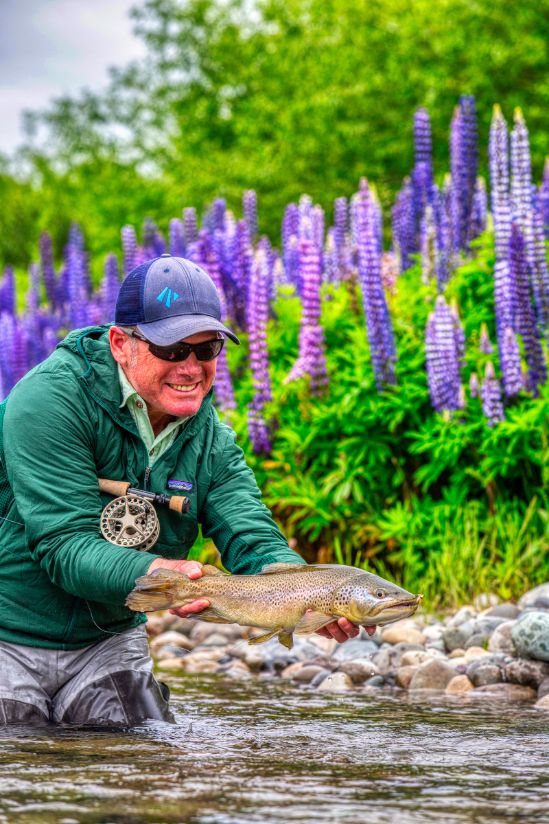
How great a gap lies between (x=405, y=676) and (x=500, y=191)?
4024 mm

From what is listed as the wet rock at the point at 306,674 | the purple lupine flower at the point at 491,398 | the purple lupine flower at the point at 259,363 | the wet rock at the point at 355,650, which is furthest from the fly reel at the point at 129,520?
the purple lupine flower at the point at 259,363

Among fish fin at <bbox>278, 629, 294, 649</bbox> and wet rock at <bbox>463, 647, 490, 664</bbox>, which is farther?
wet rock at <bbox>463, 647, 490, 664</bbox>

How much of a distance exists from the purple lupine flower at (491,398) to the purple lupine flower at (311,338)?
1.50 m

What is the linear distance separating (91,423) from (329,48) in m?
25.0

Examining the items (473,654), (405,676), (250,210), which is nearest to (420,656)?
(473,654)

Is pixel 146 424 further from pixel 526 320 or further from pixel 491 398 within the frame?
pixel 526 320

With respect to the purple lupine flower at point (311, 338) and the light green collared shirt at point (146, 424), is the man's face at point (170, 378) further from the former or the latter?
the purple lupine flower at point (311, 338)

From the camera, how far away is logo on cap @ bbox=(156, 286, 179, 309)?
16.4ft

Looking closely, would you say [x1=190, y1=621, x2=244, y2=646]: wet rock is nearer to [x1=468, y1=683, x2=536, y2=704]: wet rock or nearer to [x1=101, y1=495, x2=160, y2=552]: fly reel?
[x1=468, y1=683, x2=536, y2=704]: wet rock

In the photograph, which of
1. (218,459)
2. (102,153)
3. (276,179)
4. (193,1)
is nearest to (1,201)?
(102,153)

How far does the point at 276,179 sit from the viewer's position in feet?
88.7

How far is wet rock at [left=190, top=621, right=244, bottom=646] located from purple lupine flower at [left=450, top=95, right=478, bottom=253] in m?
3.53

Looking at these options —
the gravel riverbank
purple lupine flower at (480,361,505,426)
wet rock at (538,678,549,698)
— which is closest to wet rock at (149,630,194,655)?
the gravel riverbank

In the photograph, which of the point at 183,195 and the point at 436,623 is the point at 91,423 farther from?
the point at 183,195
